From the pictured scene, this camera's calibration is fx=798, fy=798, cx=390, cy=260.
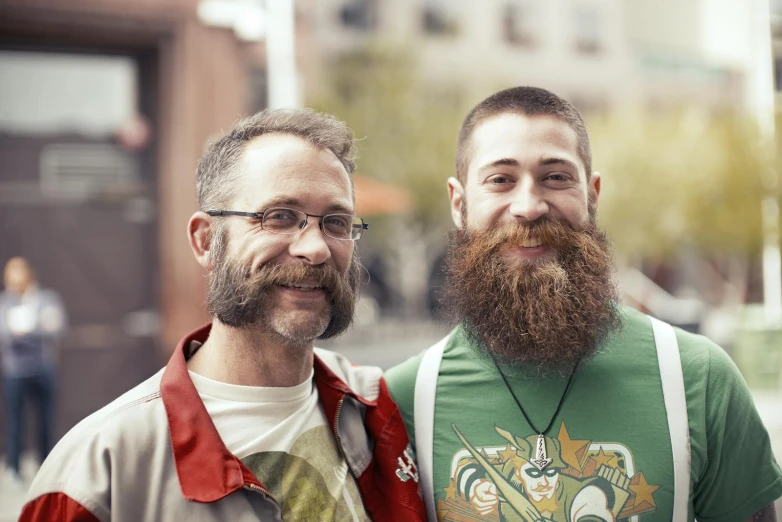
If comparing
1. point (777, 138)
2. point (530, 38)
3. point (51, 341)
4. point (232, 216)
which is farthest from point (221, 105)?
point (530, 38)

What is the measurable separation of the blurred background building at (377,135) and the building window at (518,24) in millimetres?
64

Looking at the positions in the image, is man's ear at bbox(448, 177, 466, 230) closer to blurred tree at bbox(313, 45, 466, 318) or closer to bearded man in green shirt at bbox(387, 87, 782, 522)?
bearded man in green shirt at bbox(387, 87, 782, 522)

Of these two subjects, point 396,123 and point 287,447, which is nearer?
point 287,447

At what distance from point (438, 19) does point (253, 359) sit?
23373mm

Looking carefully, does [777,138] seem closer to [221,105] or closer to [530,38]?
[530,38]

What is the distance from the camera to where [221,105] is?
11.1 m

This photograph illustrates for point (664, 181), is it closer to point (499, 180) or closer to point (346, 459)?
point (499, 180)

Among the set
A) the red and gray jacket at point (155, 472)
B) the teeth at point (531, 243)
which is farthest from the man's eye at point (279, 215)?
the teeth at point (531, 243)

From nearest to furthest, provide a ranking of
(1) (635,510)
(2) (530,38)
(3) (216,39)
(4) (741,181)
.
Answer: (1) (635,510) → (3) (216,39) → (4) (741,181) → (2) (530,38)

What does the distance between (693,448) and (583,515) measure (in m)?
0.35

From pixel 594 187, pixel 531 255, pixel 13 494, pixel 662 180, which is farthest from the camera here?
pixel 662 180

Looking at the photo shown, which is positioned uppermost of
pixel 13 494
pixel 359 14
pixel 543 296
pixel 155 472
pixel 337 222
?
pixel 359 14

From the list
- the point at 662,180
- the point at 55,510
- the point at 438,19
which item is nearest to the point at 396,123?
the point at 438,19

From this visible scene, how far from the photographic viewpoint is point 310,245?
214cm
